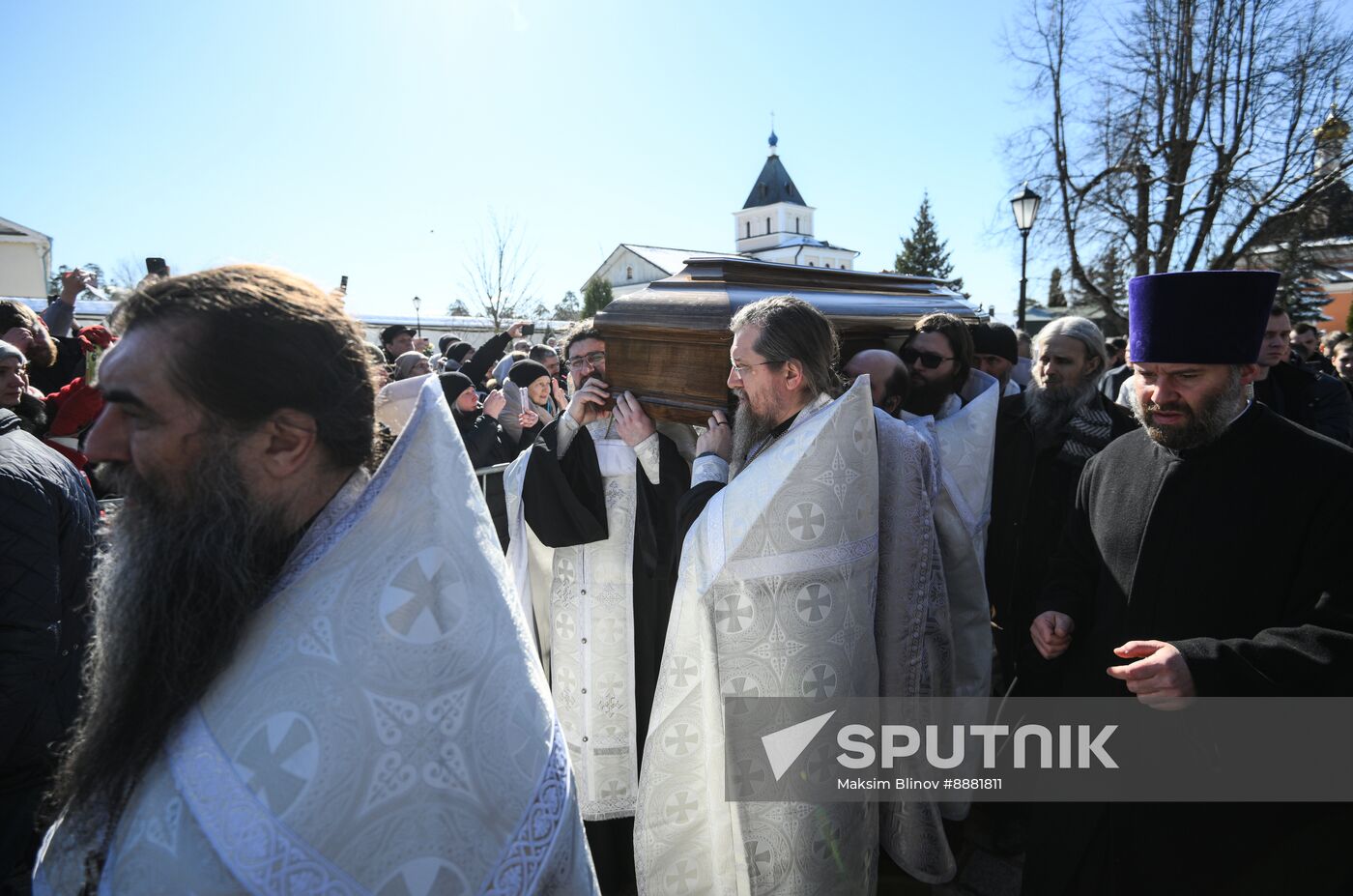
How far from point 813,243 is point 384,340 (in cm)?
6922

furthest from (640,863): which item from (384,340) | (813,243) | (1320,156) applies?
(813,243)

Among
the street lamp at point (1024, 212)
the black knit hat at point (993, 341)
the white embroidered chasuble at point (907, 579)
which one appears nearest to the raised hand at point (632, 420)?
the white embroidered chasuble at point (907, 579)

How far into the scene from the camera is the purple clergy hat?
6.61 ft

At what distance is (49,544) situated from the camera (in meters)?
2.25

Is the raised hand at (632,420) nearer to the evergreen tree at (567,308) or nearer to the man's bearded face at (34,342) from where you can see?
the man's bearded face at (34,342)

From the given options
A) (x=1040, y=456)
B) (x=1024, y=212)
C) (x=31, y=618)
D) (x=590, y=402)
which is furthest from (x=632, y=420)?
(x=1024, y=212)

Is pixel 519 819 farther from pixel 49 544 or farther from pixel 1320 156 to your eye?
pixel 1320 156

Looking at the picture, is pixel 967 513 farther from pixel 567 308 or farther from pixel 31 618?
pixel 567 308

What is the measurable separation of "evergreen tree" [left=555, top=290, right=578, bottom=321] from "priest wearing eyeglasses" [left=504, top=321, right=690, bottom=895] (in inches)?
1801

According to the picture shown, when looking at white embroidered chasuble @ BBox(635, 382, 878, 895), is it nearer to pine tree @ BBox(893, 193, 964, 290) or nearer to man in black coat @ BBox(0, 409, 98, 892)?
man in black coat @ BBox(0, 409, 98, 892)

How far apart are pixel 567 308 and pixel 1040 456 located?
47.0 metres

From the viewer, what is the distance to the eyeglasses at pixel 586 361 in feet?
12.7

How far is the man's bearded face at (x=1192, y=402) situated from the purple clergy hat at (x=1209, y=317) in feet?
0.11

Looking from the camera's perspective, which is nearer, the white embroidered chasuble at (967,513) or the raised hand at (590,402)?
the white embroidered chasuble at (967,513)
